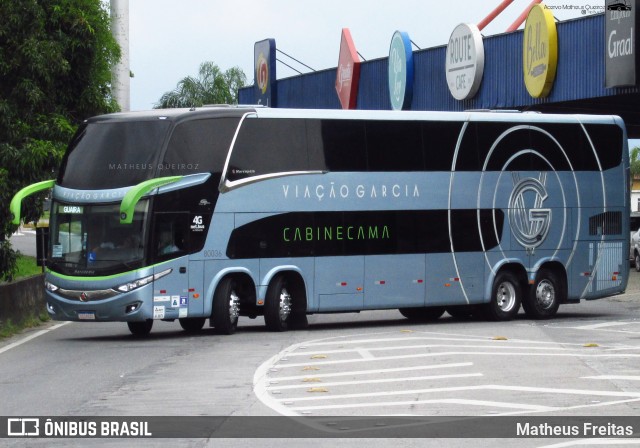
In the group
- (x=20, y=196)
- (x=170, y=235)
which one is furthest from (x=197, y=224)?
(x=20, y=196)

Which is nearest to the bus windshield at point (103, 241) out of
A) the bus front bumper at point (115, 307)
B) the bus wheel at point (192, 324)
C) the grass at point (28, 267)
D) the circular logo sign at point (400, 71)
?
the bus front bumper at point (115, 307)

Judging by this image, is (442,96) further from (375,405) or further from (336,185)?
(375,405)

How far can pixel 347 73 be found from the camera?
51531mm

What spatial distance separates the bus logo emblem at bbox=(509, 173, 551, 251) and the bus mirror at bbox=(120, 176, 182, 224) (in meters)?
7.66

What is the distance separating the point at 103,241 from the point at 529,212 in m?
9.19

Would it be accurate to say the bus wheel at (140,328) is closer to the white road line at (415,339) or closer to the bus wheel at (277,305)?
the bus wheel at (277,305)

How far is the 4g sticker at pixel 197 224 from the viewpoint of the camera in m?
23.5

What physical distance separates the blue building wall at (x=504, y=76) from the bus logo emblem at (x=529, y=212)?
6.74 metres

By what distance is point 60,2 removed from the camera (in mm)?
26578

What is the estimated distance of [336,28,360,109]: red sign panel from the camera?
50.8 meters

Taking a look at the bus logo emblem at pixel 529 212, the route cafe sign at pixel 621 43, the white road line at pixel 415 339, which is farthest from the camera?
the route cafe sign at pixel 621 43

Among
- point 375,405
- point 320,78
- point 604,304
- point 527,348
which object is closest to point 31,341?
point 527,348

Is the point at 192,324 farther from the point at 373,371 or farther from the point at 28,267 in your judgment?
the point at 28,267

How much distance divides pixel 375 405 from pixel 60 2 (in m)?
15.1
